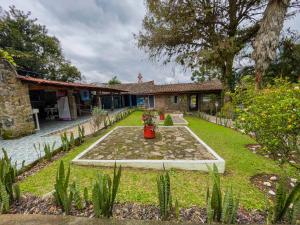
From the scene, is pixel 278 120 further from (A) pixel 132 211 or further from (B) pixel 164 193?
(A) pixel 132 211

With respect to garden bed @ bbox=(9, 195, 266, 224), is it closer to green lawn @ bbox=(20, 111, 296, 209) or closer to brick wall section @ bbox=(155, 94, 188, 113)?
green lawn @ bbox=(20, 111, 296, 209)

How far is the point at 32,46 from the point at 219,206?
2480 centimetres

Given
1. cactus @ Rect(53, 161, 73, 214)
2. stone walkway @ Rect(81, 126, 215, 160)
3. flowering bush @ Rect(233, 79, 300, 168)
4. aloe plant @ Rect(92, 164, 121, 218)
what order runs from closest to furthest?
aloe plant @ Rect(92, 164, 121, 218)
cactus @ Rect(53, 161, 73, 214)
flowering bush @ Rect(233, 79, 300, 168)
stone walkway @ Rect(81, 126, 215, 160)

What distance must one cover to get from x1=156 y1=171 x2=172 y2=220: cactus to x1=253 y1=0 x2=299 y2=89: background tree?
32.6 ft

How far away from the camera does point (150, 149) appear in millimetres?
5664

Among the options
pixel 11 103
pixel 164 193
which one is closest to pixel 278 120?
pixel 164 193

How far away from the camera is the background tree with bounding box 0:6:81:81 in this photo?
1791 cm

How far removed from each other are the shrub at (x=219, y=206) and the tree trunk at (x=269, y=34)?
31.7 feet

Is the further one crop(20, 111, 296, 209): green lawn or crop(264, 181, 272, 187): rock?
crop(264, 181, 272, 187): rock

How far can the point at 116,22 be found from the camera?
10898 mm

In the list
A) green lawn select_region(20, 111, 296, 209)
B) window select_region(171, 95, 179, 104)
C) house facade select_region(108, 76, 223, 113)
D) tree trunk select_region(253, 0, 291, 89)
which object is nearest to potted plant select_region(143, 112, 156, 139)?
green lawn select_region(20, 111, 296, 209)

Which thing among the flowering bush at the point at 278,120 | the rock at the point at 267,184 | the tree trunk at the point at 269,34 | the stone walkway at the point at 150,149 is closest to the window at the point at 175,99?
the tree trunk at the point at 269,34

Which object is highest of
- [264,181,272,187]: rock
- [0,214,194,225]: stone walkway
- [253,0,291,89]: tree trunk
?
[253,0,291,89]: tree trunk

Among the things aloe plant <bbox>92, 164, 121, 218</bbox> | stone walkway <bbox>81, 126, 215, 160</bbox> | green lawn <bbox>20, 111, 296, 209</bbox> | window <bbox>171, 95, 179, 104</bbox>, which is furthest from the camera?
window <bbox>171, 95, 179, 104</bbox>
